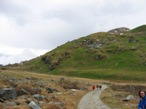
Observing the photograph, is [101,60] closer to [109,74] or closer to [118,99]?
[109,74]

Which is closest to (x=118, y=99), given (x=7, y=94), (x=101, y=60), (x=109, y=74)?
(x=7, y=94)

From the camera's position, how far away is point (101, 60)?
170750 mm

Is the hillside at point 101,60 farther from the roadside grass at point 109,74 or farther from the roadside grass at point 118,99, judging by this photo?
the roadside grass at point 118,99

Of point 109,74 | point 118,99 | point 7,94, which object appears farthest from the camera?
point 109,74

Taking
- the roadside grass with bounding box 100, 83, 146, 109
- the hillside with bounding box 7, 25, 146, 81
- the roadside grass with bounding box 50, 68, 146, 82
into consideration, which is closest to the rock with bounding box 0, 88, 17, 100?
the roadside grass with bounding box 100, 83, 146, 109

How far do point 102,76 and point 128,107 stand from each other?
10164 centimetres

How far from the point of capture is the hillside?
146 metres

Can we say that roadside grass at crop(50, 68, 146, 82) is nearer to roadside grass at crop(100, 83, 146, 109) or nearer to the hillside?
the hillside

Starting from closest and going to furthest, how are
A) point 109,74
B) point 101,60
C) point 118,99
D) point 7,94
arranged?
point 7,94, point 118,99, point 109,74, point 101,60

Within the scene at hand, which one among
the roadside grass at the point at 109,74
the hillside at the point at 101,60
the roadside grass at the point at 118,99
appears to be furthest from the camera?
the hillside at the point at 101,60

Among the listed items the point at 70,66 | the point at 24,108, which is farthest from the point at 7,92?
the point at 70,66

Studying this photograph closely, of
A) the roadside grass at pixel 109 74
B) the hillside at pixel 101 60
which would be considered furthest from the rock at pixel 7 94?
the hillside at pixel 101 60

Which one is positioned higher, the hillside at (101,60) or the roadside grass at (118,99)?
the hillside at (101,60)

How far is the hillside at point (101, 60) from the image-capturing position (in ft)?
479
